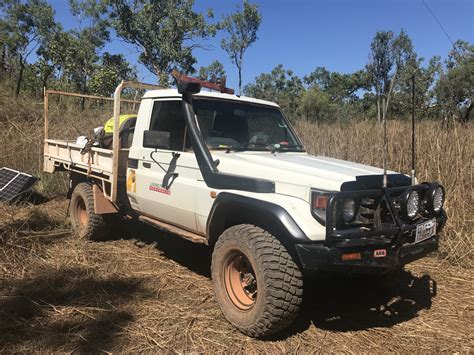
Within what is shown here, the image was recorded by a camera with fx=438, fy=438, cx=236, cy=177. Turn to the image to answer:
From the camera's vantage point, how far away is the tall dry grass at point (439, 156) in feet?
18.8

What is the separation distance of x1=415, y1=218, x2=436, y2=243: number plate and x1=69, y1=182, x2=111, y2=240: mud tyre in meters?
4.04

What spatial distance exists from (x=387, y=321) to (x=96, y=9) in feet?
102

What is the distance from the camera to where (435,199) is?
3596 mm

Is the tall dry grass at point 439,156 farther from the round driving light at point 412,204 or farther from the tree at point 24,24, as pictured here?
the tree at point 24,24

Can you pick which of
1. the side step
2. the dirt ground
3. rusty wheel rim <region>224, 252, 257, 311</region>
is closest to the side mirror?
the side step

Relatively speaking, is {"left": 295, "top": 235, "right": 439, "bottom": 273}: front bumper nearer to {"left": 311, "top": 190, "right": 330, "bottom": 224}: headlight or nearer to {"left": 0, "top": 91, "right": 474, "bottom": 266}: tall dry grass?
{"left": 311, "top": 190, "right": 330, "bottom": 224}: headlight

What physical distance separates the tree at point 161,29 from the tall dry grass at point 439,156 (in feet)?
71.3

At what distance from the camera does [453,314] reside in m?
4.07

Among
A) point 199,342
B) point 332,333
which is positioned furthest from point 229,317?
point 332,333

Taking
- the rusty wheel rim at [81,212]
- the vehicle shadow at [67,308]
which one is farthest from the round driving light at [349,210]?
the rusty wheel rim at [81,212]

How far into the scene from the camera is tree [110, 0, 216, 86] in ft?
92.5

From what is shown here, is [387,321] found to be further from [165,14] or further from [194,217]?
[165,14]

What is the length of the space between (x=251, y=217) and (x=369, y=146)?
4.91m

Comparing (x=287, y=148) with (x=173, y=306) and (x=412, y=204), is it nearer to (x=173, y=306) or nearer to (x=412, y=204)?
(x=412, y=204)
